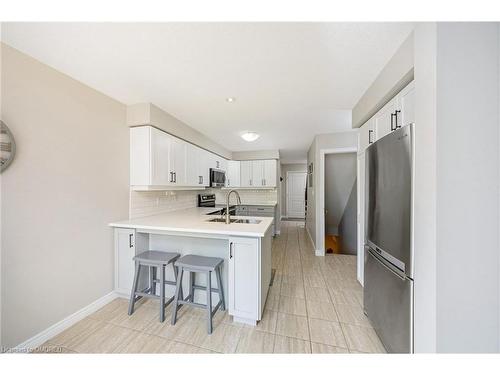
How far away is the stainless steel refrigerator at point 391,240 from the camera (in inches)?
45.5

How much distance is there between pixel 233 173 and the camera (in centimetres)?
511

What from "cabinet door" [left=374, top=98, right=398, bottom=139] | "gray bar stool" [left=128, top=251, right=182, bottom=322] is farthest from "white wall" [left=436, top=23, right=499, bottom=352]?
"gray bar stool" [left=128, top=251, right=182, bottom=322]

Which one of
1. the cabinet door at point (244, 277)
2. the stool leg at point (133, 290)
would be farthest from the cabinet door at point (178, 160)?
the cabinet door at point (244, 277)

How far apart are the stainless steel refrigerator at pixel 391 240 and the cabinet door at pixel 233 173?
3.68 meters

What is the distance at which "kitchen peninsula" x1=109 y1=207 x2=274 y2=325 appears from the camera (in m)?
1.71

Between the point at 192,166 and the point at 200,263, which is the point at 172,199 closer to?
the point at 192,166

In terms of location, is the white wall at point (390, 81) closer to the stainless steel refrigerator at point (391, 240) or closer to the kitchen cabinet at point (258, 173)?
the stainless steel refrigerator at point (391, 240)

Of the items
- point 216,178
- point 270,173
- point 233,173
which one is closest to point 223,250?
point 216,178

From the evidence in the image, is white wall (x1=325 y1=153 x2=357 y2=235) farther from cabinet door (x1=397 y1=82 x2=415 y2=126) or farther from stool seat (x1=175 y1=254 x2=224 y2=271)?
stool seat (x1=175 y1=254 x2=224 y2=271)

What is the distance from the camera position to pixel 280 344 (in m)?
1.51

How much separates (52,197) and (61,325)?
1153 millimetres

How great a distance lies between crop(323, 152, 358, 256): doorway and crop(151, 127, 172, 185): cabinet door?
3.05 metres

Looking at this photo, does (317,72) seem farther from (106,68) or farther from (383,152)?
(106,68)
